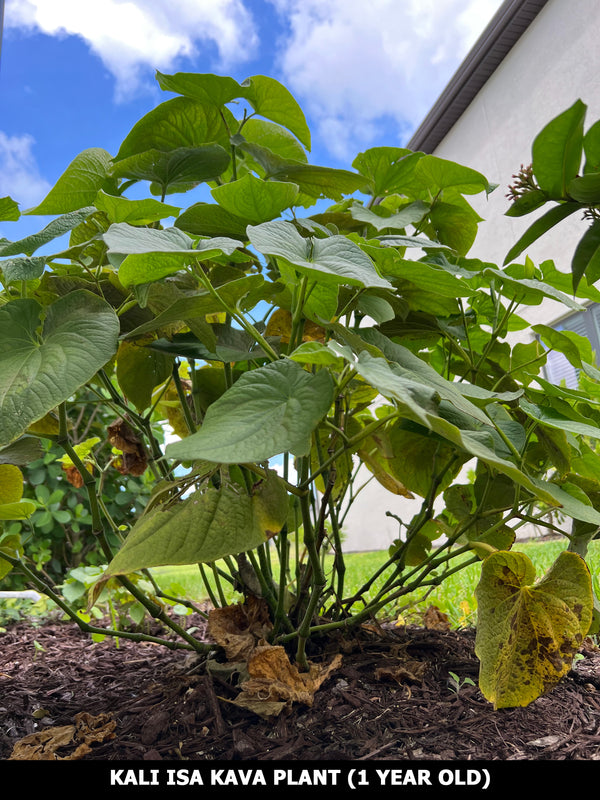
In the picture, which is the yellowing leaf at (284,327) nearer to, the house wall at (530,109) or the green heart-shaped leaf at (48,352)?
the green heart-shaped leaf at (48,352)

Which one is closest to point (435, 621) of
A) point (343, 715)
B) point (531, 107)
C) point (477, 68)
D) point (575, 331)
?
point (343, 715)

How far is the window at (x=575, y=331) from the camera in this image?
3572mm

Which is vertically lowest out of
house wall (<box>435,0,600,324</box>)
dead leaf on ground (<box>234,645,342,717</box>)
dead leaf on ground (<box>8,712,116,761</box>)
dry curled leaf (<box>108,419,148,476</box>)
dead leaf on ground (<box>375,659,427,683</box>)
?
dead leaf on ground (<box>8,712,116,761</box>)

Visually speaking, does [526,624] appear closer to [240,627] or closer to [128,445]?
[240,627]

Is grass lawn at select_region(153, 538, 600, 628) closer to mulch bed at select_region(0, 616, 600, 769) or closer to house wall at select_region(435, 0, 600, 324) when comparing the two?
mulch bed at select_region(0, 616, 600, 769)

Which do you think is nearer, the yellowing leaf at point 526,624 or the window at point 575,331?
the yellowing leaf at point 526,624

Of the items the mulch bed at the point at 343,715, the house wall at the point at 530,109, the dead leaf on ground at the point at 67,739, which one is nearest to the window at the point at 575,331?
the house wall at the point at 530,109

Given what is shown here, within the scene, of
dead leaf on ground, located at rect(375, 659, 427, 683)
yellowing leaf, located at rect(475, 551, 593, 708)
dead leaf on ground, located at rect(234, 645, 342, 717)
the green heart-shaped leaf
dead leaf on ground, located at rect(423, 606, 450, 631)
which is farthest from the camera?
dead leaf on ground, located at rect(423, 606, 450, 631)

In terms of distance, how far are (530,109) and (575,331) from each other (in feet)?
6.02

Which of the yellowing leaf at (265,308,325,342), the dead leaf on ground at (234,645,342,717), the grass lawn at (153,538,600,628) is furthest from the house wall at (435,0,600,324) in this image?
the dead leaf on ground at (234,645,342,717)

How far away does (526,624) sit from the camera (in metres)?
0.64

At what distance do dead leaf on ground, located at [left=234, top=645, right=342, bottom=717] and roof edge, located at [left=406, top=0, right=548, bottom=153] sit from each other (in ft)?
16.1

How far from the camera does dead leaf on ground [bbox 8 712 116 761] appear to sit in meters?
0.72
